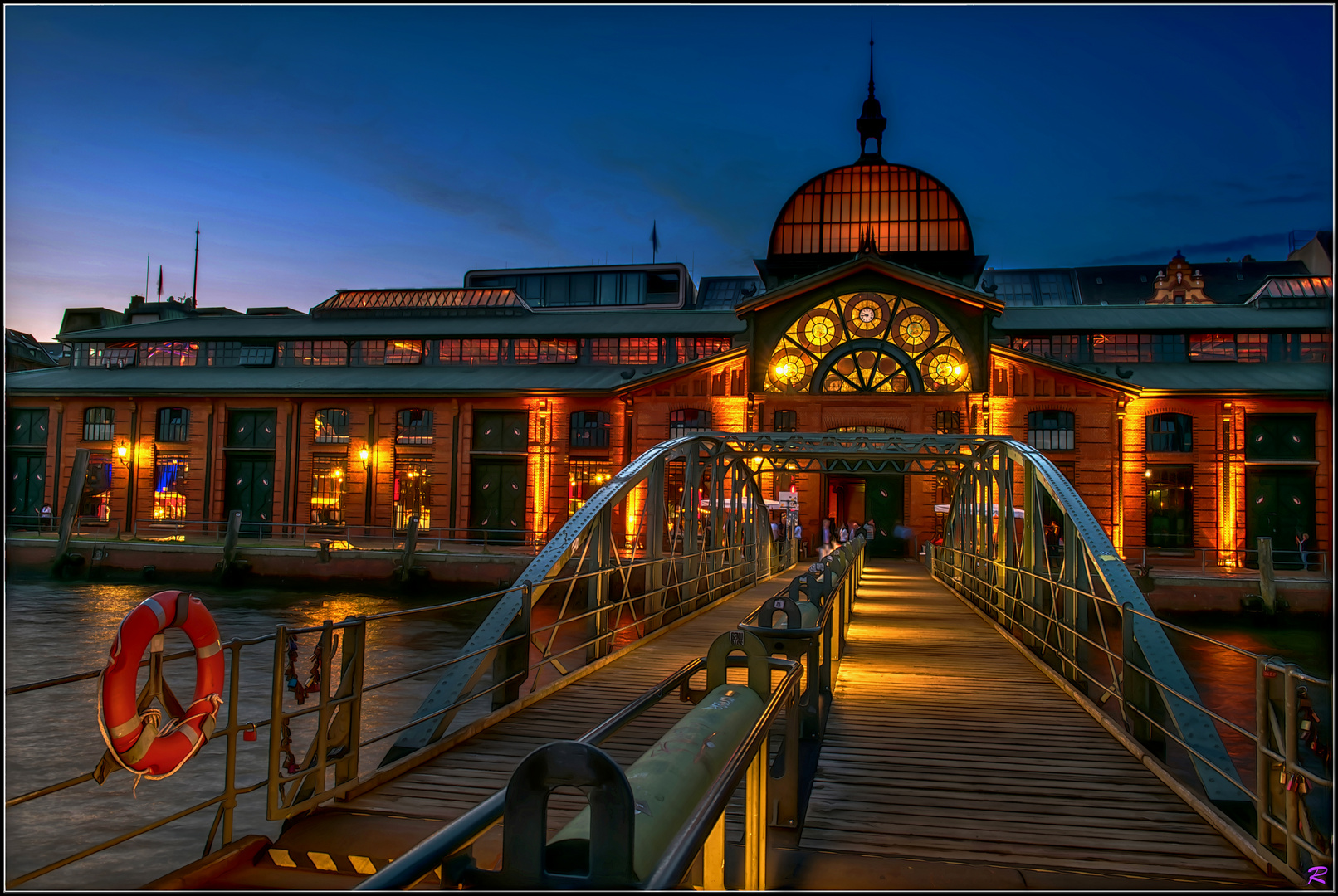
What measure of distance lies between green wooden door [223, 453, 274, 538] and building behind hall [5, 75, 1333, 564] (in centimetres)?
12

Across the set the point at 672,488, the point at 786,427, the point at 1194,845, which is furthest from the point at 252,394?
the point at 1194,845

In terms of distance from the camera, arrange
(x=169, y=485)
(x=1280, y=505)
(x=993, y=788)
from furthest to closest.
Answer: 1. (x=169, y=485)
2. (x=1280, y=505)
3. (x=993, y=788)

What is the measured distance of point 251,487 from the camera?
41656mm

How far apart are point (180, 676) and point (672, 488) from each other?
935 inches

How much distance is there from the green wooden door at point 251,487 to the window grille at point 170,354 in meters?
8.13

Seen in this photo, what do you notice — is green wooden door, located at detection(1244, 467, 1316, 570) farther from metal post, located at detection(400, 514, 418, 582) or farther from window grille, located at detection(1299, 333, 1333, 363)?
metal post, located at detection(400, 514, 418, 582)

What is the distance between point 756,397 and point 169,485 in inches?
1088

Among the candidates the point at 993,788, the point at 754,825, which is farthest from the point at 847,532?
the point at 754,825

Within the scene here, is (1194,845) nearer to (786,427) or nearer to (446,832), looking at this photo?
(446,832)

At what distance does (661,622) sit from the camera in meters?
16.6

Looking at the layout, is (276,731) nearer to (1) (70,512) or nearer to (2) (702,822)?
(2) (702,822)

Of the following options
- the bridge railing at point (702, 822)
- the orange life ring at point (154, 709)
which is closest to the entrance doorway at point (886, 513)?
the bridge railing at point (702, 822)

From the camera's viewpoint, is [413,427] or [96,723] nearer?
Result: [96,723]

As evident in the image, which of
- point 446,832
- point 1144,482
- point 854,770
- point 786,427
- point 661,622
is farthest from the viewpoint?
point 786,427
